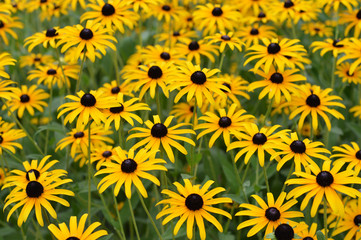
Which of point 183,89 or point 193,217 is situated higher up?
point 183,89

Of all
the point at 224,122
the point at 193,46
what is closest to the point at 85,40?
the point at 193,46

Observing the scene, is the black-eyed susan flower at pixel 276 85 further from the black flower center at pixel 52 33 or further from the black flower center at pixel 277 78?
the black flower center at pixel 52 33

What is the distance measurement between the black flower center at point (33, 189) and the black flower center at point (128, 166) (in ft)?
1.19

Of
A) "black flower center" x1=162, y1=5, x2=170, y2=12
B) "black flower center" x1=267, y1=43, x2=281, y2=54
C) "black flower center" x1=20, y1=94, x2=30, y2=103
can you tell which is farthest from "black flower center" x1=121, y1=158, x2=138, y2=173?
"black flower center" x1=162, y1=5, x2=170, y2=12

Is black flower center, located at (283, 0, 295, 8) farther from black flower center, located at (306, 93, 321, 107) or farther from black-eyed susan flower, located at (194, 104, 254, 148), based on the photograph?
black-eyed susan flower, located at (194, 104, 254, 148)

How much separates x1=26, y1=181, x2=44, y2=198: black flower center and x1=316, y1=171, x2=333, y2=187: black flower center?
1.14m

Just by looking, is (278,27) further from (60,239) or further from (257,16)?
(60,239)

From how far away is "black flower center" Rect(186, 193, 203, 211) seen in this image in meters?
1.71

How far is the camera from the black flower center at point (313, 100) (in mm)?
2336

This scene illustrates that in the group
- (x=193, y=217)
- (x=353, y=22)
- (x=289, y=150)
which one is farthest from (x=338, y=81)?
(x=193, y=217)

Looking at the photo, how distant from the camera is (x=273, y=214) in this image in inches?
67.2

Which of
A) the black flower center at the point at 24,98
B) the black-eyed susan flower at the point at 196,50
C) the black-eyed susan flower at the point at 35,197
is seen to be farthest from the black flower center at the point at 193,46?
the black-eyed susan flower at the point at 35,197

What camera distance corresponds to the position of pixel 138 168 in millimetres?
1796

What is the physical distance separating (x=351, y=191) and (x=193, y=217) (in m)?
0.61
